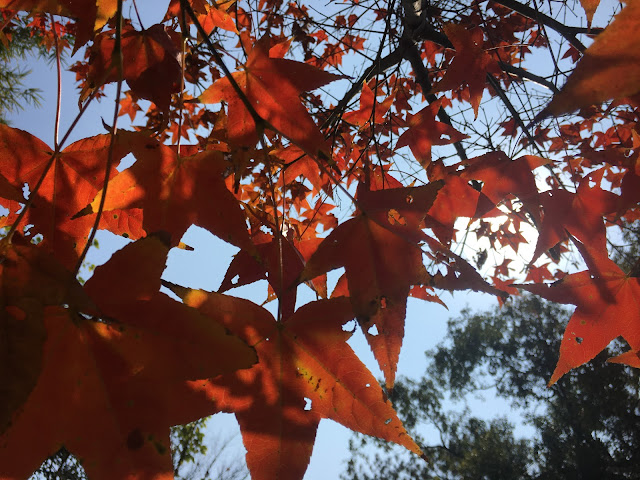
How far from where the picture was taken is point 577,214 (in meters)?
0.78

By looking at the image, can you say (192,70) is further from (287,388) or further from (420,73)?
(287,388)

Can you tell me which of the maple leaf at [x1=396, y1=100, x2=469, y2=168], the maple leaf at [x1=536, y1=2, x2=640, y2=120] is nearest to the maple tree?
the maple leaf at [x1=536, y1=2, x2=640, y2=120]

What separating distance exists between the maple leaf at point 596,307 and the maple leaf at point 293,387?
36cm

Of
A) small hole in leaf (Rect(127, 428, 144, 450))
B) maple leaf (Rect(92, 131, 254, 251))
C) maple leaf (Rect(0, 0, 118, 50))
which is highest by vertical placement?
maple leaf (Rect(0, 0, 118, 50))

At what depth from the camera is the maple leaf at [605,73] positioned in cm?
26

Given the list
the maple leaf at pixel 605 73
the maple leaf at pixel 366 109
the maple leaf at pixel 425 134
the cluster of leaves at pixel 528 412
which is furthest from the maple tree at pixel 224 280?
the cluster of leaves at pixel 528 412

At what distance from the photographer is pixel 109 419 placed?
1.33 feet

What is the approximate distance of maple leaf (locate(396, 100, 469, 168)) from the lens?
3.41ft

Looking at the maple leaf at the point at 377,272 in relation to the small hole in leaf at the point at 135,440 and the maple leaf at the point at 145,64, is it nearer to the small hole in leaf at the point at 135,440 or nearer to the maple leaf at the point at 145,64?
the small hole in leaf at the point at 135,440

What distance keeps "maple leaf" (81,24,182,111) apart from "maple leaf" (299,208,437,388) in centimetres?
35

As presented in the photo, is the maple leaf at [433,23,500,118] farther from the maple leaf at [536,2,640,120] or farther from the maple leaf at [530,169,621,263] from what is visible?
the maple leaf at [536,2,640,120]

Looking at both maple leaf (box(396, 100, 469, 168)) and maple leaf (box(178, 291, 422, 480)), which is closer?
maple leaf (box(178, 291, 422, 480))

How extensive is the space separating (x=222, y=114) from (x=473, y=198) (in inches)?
21.3

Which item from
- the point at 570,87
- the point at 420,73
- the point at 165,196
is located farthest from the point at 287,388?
the point at 420,73
